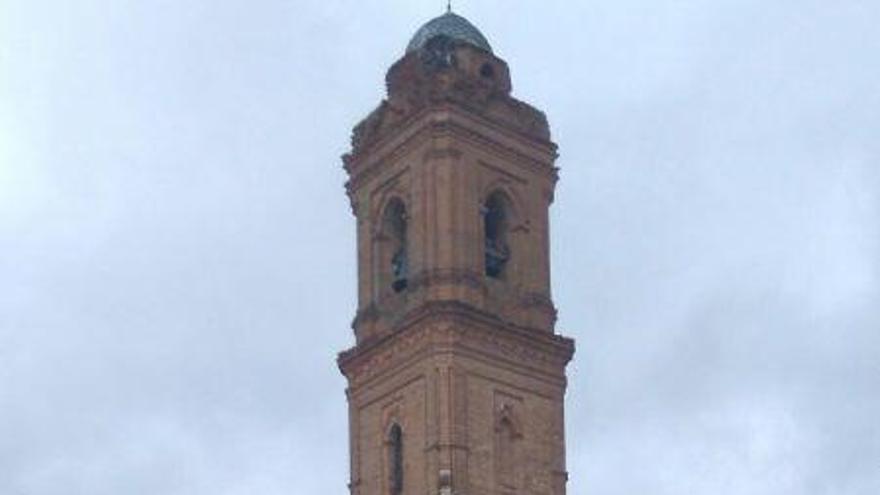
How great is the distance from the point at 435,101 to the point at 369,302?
17.5 ft

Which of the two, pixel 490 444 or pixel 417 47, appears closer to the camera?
pixel 490 444

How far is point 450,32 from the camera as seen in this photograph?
4953 cm

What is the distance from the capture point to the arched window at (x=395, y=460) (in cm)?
4528

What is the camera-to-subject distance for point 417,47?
4944 cm

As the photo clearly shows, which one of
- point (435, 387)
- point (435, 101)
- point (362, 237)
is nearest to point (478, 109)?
point (435, 101)

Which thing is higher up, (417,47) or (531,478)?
(417,47)

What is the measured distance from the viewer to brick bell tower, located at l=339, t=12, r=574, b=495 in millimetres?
44594

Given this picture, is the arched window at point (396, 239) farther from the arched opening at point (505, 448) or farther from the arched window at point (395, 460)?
the arched opening at point (505, 448)

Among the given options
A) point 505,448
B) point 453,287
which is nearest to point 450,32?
point 453,287

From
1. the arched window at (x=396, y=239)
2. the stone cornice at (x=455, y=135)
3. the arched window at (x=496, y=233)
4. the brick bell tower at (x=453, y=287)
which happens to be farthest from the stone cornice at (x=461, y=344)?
the stone cornice at (x=455, y=135)

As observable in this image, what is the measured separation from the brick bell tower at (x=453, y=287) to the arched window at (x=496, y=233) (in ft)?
0.12

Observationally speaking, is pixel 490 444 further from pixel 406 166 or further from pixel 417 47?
pixel 417 47

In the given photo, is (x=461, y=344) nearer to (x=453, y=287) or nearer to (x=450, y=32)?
(x=453, y=287)

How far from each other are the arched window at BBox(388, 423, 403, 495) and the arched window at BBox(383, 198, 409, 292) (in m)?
3.86
